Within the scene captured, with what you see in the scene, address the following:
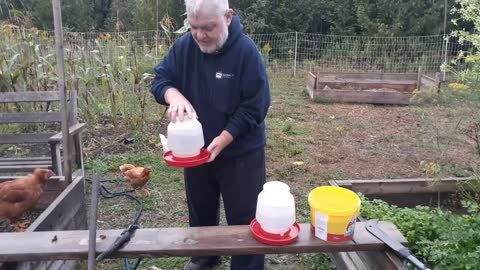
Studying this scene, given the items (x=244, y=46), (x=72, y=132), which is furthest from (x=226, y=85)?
(x=72, y=132)

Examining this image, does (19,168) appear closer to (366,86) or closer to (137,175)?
(137,175)

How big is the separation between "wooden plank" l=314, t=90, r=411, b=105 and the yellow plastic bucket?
21.1 ft

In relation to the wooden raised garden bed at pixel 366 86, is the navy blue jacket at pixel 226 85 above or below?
above

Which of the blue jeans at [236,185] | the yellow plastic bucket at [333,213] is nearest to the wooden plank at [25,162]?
the blue jeans at [236,185]

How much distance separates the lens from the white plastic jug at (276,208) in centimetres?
149

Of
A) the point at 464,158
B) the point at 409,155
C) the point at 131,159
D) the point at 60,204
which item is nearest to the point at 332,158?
the point at 409,155

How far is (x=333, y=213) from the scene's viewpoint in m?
1.49

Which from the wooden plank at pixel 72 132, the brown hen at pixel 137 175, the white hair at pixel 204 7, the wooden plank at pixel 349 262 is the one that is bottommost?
the wooden plank at pixel 349 262

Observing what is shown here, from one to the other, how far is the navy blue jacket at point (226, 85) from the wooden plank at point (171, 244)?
552mm

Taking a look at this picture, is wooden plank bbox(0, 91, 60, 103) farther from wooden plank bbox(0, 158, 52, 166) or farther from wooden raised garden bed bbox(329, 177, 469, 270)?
wooden raised garden bed bbox(329, 177, 469, 270)

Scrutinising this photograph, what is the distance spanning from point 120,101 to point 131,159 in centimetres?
117

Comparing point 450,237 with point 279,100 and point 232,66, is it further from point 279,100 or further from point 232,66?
point 279,100

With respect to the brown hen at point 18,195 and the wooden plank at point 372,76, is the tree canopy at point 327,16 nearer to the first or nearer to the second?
the wooden plank at point 372,76

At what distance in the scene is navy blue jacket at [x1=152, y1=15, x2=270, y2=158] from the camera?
6.64 feet
